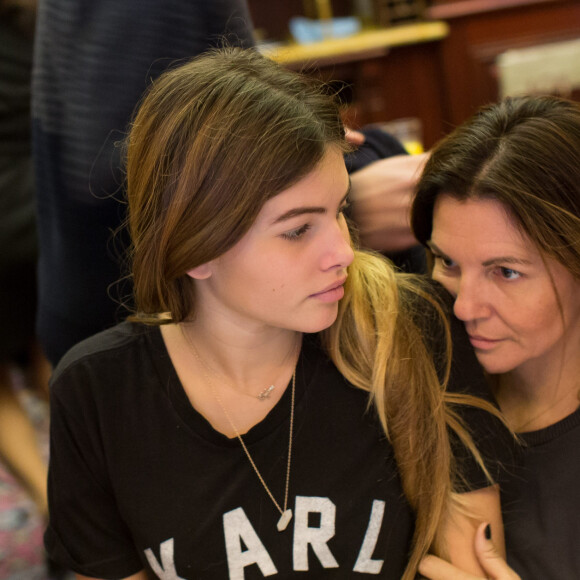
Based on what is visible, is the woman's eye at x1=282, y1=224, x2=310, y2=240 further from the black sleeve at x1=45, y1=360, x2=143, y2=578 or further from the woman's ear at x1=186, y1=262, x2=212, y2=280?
the black sleeve at x1=45, y1=360, x2=143, y2=578

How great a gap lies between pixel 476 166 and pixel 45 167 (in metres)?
0.73

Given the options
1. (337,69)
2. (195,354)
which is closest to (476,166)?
(195,354)

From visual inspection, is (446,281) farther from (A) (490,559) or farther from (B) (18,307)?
(B) (18,307)

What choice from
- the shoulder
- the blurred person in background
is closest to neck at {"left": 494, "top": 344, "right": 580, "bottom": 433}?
the shoulder

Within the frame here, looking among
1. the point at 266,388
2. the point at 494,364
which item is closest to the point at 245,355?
the point at 266,388

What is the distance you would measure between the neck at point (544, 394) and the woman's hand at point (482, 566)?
213mm

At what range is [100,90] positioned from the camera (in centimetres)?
125

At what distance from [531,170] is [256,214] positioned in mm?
437

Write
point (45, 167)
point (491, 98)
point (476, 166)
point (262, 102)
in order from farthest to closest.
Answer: point (491, 98)
point (45, 167)
point (476, 166)
point (262, 102)

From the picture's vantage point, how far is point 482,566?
119 cm

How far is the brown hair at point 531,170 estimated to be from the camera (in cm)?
116

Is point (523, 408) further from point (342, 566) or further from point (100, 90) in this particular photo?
point (100, 90)

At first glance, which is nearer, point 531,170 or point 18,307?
point 531,170

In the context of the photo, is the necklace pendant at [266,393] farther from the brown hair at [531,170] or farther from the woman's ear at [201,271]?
the brown hair at [531,170]
